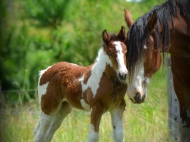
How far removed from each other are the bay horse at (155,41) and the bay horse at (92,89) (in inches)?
6.5

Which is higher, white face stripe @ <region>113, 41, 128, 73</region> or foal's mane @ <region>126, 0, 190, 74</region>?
foal's mane @ <region>126, 0, 190, 74</region>

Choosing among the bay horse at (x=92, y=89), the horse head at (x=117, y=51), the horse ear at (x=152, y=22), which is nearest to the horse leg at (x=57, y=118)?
the bay horse at (x=92, y=89)

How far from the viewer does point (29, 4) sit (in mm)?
19656

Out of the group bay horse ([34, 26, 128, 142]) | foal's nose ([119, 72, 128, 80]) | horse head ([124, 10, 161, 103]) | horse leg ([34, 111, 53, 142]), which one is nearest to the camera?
horse head ([124, 10, 161, 103])

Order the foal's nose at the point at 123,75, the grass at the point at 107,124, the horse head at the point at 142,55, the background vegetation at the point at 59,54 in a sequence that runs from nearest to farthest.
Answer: the horse head at the point at 142,55, the foal's nose at the point at 123,75, the grass at the point at 107,124, the background vegetation at the point at 59,54

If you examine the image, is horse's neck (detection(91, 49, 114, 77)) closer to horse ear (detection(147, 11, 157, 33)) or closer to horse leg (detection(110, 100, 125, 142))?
horse leg (detection(110, 100, 125, 142))

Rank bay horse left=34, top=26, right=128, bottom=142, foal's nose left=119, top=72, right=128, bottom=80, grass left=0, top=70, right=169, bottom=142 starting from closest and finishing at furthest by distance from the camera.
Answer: foal's nose left=119, top=72, right=128, bottom=80 < bay horse left=34, top=26, right=128, bottom=142 < grass left=0, top=70, right=169, bottom=142

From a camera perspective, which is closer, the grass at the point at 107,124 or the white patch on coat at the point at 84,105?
the white patch on coat at the point at 84,105

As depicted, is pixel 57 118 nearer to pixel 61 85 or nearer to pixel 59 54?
pixel 61 85

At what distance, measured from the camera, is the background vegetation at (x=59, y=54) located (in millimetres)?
6246

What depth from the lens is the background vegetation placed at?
6246 millimetres

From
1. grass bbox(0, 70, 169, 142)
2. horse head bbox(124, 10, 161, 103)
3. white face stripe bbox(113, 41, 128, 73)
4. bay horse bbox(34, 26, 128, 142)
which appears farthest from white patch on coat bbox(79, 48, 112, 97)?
grass bbox(0, 70, 169, 142)

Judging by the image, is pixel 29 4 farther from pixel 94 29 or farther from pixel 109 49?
pixel 109 49

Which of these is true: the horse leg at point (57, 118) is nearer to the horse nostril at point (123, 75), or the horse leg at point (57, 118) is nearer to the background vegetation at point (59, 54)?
the background vegetation at point (59, 54)
